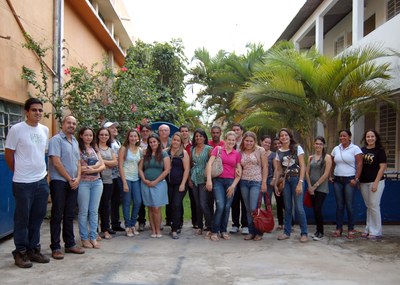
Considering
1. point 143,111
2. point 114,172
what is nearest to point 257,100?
point 143,111

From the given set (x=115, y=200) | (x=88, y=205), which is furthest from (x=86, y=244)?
(x=115, y=200)

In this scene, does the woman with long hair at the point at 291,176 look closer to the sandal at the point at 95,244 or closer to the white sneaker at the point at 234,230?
the white sneaker at the point at 234,230

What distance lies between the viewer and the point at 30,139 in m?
5.05

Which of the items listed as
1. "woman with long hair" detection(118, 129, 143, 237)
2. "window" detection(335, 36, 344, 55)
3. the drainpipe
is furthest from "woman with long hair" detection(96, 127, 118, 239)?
"window" detection(335, 36, 344, 55)

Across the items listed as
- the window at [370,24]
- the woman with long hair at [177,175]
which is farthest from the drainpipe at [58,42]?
the window at [370,24]

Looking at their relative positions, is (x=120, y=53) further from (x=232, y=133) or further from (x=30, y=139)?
(x=30, y=139)

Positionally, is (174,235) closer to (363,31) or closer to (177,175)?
(177,175)

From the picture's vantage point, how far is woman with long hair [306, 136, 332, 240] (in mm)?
6906

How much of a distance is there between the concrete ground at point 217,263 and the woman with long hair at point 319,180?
1.03 ft

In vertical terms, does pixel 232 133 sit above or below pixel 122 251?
above

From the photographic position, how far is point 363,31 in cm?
1310

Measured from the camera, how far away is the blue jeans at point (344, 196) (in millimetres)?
6988

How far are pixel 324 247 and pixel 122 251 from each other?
→ 2982 millimetres

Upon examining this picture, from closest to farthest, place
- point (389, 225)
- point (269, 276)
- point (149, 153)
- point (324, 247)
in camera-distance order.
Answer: point (269, 276) < point (324, 247) < point (149, 153) < point (389, 225)
